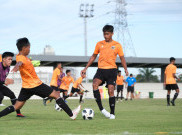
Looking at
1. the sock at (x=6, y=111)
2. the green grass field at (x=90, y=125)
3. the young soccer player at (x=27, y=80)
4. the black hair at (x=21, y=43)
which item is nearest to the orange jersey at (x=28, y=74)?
the young soccer player at (x=27, y=80)

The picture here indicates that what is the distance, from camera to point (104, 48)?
9664 mm


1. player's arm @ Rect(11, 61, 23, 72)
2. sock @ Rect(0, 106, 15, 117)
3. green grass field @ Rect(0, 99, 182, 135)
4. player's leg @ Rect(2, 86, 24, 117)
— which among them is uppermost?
player's arm @ Rect(11, 61, 23, 72)

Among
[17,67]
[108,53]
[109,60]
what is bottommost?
[17,67]

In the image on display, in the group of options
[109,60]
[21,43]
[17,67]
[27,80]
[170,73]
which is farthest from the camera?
[170,73]

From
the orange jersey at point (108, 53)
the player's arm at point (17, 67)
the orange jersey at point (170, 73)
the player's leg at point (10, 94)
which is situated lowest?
the player's leg at point (10, 94)

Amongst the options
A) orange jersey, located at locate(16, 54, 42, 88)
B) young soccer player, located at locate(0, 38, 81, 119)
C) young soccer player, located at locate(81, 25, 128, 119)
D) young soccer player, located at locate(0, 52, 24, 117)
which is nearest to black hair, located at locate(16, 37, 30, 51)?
young soccer player, located at locate(0, 38, 81, 119)

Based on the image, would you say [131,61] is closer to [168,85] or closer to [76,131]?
[168,85]

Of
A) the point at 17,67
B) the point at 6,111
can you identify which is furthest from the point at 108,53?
the point at 6,111

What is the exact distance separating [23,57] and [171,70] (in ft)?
34.1

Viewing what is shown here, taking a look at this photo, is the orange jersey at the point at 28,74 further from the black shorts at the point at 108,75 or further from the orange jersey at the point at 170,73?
the orange jersey at the point at 170,73

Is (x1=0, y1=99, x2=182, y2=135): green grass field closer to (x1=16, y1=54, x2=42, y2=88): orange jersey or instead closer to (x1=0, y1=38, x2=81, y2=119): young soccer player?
(x1=0, y1=38, x2=81, y2=119): young soccer player

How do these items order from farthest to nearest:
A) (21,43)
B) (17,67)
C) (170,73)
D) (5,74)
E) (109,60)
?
(170,73) → (5,74) → (109,60) → (21,43) → (17,67)

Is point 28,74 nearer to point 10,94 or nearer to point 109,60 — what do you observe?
point 109,60

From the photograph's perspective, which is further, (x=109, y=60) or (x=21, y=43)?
(x=109, y=60)
